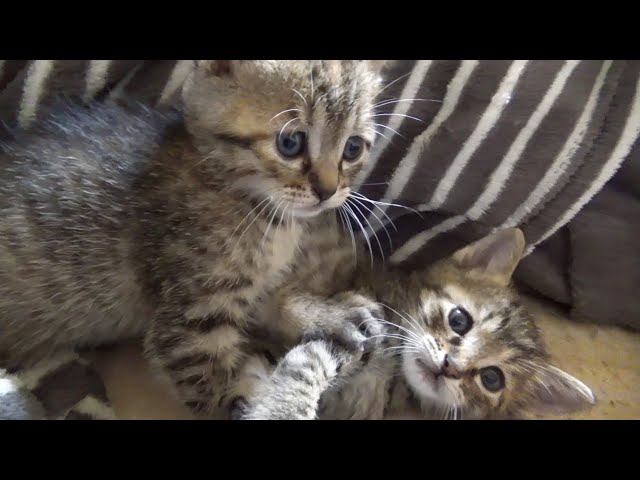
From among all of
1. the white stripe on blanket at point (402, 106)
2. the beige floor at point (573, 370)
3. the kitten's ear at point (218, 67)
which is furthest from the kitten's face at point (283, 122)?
the beige floor at point (573, 370)

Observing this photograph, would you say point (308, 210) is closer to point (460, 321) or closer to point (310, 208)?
point (310, 208)

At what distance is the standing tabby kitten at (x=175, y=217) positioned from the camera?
3.28ft

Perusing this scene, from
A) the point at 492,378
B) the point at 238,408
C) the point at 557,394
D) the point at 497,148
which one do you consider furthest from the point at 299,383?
the point at 497,148

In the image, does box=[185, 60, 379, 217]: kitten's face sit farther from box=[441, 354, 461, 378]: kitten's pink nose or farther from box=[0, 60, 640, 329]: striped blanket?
box=[441, 354, 461, 378]: kitten's pink nose

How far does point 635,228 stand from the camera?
127 cm

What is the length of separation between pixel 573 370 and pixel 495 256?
0.29 meters

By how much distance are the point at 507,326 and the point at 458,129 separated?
0.40 m

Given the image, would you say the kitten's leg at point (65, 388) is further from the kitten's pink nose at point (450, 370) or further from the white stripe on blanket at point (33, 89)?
the kitten's pink nose at point (450, 370)

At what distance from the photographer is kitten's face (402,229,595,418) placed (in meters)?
1.10

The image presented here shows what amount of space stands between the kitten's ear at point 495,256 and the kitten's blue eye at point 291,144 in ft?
1.54

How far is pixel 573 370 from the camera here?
128 cm

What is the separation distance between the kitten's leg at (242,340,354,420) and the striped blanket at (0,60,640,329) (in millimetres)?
324
